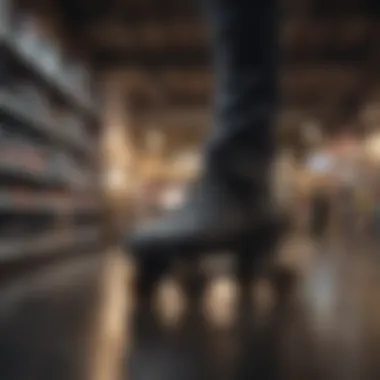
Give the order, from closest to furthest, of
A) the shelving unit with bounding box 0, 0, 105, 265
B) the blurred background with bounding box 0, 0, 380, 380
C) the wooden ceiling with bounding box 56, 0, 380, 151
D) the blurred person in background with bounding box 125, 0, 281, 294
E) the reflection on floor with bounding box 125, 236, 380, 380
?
the reflection on floor with bounding box 125, 236, 380, 380 < the blurred background with bounding box 0, 0, 380, 380 < the blurred person in background with bounding box 125, 0, 281, 294 < the shelving unit with bounding box 0, 0, 105, 265 < the wooden ceiling with bounding box 56, 0, 380, 151

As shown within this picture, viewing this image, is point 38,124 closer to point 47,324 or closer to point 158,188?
point 158,188

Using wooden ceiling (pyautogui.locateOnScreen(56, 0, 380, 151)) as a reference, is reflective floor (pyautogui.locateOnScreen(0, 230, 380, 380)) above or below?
below

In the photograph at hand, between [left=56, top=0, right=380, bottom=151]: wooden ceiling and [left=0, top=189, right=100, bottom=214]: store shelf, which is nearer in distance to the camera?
[left=0, top=189, right=100, bottom=214]: store shelf

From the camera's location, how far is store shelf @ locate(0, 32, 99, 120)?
1.59 m

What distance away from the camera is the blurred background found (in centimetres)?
79

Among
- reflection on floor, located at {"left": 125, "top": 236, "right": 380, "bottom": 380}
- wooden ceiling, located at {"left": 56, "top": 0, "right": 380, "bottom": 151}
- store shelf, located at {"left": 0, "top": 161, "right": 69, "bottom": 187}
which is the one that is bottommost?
reflection on floor, located at {"left": 125, "top": 236, "right": 380, "bottom": 380}

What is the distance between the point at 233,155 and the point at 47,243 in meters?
1.18

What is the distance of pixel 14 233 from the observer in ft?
6.36

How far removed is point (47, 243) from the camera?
2.24m

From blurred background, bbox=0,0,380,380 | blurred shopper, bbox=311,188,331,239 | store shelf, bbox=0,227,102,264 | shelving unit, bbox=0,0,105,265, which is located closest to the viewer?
blurred background, bbox=0,0,380,380

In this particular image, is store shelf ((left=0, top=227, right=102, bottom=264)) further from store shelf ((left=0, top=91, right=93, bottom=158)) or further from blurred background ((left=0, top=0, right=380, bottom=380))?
store shelf ((left=0, top=91, right=93, bottom=158))

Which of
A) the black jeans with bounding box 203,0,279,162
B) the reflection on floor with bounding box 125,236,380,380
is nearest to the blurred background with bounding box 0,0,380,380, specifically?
the reflection on floor with bounding box 125,236,380,380

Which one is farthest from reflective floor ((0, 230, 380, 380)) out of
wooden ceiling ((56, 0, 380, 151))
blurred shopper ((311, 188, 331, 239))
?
blurred shopper ((311, 188, 331, 239))

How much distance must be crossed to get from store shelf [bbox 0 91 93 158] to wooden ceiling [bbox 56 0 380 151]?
0.33 metres
